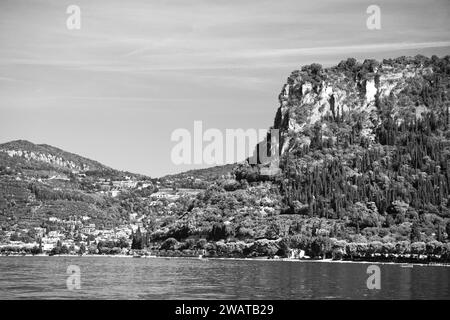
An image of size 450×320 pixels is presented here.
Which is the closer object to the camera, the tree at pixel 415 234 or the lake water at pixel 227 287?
the lake water at pixel 227 287

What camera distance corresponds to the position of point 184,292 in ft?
271

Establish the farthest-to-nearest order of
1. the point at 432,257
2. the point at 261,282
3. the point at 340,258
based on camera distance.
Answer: the point at 340,258 < the point at 432,257 < the point at 261,282

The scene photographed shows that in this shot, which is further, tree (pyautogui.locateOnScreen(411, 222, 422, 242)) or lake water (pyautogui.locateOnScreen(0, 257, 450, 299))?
tree (pyautogui.locateOnScreen(411, 222, 422, 242))

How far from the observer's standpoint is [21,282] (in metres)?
96.6

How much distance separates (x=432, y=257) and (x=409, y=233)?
28.4m

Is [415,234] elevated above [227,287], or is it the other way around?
[227,287]

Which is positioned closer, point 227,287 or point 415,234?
point 227,287

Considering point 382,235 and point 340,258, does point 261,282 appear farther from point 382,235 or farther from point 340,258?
point 382,235
